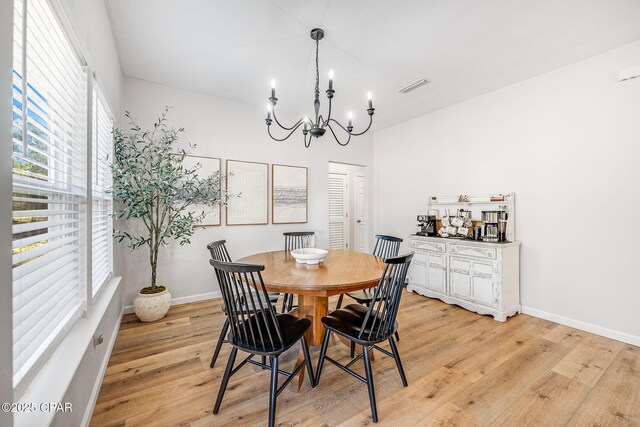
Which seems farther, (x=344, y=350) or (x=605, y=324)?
(x=605, y=324)

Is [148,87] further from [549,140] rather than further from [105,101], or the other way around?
[549,140]

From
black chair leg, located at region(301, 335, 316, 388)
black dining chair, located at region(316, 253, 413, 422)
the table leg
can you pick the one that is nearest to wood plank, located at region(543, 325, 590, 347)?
black dining chair, located at region(316, 253, 413, 422)

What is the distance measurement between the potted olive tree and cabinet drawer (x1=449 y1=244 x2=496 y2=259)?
10.5ft

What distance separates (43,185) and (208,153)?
2599 mm

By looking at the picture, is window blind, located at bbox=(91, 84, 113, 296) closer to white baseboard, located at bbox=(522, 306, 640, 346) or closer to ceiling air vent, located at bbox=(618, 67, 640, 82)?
white baseboard, located at bbox=(522, 306, 640, 346)

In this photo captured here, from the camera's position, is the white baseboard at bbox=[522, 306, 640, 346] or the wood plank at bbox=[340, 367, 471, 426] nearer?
the wood plank at bbox=[340, 367, 471, 426]

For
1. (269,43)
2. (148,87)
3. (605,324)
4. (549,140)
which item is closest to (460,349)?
(605,324)

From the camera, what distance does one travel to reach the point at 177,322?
9.63ft

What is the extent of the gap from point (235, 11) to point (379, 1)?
1.13 m

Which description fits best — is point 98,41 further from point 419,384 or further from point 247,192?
point 419,384

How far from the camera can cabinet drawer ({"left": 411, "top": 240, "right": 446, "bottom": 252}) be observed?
12.1 feet

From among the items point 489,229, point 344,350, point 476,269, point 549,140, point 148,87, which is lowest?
point 344,350

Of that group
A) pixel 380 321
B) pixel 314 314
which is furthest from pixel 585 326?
pixel 314 314

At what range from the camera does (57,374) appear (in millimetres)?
1085
